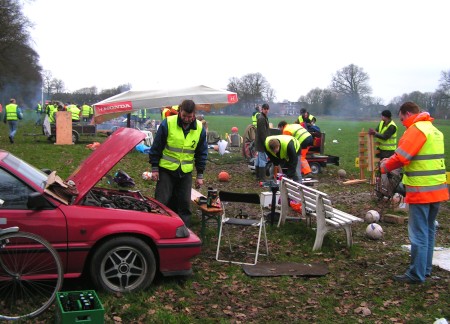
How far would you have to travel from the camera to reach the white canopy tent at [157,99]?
10.0m

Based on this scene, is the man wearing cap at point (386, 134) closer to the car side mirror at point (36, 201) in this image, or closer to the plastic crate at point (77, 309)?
the car side mirror at point (36, 201)

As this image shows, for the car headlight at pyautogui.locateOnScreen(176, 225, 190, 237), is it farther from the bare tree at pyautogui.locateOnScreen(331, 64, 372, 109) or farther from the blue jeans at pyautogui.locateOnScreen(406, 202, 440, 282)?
the bare tree at pyautogui.locateOnScreen(331, 64, 372, 109)

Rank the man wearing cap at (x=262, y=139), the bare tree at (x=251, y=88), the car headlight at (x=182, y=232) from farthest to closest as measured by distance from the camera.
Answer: the bare tree at (x=251, y=88)
the man wearing cap at (x=262, y=139)
the car headlight at (x=182, y=232)

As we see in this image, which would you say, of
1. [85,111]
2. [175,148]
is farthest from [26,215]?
[85,111]

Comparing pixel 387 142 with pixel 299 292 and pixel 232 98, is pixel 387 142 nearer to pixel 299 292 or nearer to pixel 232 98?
pixel 232 98

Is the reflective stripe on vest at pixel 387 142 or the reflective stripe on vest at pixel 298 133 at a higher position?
the reflective stripe on vest at pixel 298 133

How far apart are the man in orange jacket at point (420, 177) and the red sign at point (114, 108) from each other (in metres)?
6.21

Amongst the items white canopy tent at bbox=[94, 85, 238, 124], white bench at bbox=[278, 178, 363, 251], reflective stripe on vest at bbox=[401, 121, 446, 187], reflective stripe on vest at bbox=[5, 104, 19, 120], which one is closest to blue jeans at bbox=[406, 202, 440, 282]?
reflective stripe on vest at bbox=[401, 121, 446, 187]

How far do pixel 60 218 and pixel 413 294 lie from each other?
394 cm

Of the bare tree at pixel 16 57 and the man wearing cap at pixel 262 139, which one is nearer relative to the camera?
the man wearing cap at pixel 262 139

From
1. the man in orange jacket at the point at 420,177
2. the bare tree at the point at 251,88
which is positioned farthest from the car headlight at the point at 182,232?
the bare tree at the point at 251,88

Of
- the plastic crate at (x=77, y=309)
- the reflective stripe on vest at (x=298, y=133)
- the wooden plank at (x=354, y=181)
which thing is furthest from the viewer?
the wooden plank at (x=354, y=181)

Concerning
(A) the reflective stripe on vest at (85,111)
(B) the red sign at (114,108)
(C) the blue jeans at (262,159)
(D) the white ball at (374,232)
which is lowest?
(D) the white ball at (374,232)

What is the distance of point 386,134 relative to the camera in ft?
38.3
